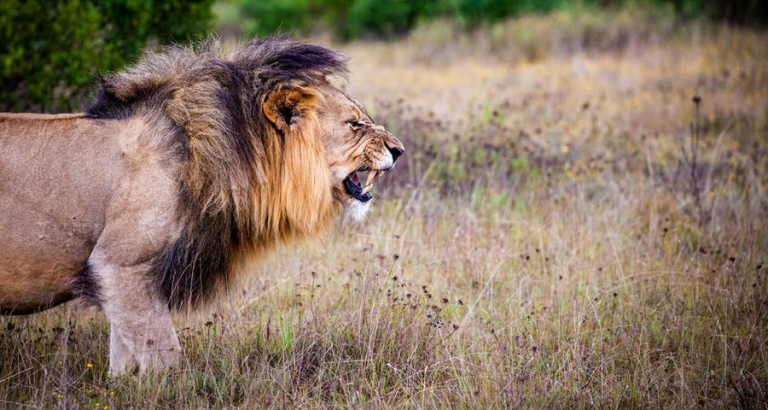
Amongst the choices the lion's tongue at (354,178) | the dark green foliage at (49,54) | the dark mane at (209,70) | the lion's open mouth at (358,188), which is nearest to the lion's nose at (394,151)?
the lion's open mouth at (358,188)

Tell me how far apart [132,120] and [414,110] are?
6.82m

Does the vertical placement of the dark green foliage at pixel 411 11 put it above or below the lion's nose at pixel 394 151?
below

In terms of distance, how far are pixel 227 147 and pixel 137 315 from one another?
89 centimetres

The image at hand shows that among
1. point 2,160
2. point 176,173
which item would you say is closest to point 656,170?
point 176,173

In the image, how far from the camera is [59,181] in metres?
3.52

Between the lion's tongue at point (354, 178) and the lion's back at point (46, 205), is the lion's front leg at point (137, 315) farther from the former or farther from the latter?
the lion's tongue at point (354, 178)

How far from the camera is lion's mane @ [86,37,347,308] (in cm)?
368

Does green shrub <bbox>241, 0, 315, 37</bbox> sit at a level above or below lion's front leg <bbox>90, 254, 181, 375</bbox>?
below

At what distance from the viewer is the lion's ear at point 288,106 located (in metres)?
3.92

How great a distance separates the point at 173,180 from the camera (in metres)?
3.60

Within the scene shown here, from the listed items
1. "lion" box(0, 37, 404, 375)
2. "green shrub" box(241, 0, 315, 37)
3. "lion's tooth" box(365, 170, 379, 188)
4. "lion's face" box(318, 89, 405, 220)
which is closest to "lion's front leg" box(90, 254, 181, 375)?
"lion" box(0, 37, 404, 375)

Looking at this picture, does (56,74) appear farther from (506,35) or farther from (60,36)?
(506,35)

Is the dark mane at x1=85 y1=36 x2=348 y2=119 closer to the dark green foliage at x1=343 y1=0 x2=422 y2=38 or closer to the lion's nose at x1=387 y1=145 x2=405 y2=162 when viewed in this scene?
the lion's nose at x1=387 y1=145 x2=405 y2=162

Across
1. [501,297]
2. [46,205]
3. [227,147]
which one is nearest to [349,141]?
[227,147]
